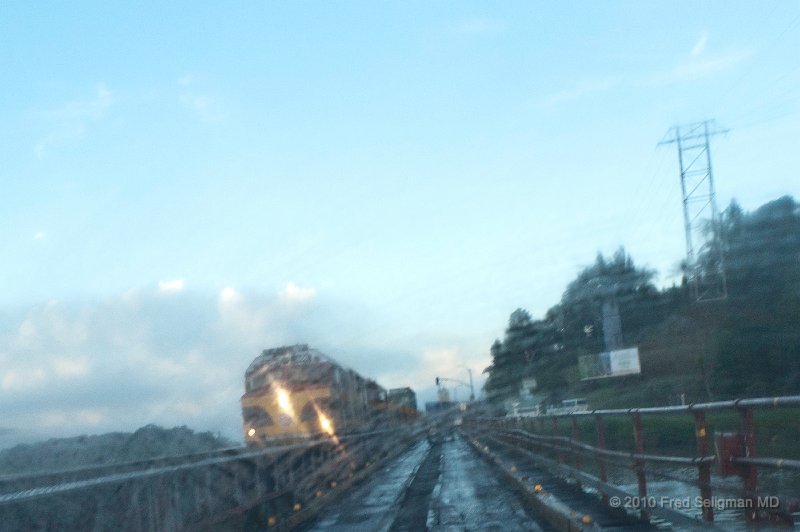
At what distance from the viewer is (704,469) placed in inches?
340

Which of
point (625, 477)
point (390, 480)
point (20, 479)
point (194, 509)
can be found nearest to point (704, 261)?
point (390, 480)

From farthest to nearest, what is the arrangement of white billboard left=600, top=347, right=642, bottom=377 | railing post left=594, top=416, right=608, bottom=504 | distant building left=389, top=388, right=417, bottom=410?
distant building left=389, top=388, right=417, bottom=410 < white billboard left=600, top=347, right=642, bottom=377 < railing post left=594, top=416, right=608, bottom=504

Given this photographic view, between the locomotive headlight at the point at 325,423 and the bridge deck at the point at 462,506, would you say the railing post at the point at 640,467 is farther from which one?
the locomotive headlight at the point at 325,423

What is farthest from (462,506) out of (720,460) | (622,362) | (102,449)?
(622,362)

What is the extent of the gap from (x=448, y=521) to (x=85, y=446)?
20.7 ft

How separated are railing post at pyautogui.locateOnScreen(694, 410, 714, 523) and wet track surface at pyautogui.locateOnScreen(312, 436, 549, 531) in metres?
4.11

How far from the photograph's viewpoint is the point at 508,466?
2217cm

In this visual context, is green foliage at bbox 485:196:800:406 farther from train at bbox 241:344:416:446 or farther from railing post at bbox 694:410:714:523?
railing post at bbox 694:410:714:523

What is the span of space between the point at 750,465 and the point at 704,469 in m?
1.01

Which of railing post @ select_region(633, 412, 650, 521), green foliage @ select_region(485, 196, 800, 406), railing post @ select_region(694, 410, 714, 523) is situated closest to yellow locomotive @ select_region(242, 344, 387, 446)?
green foliage @ select_region(485, 196, 800, 406)

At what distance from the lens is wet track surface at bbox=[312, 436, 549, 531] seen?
13844 millimetres

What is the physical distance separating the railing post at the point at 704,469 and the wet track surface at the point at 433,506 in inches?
162

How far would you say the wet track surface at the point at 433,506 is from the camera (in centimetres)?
1384

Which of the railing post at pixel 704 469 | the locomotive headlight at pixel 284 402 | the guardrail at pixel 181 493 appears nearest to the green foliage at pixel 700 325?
the locomotive headlight at pixel 284 402
